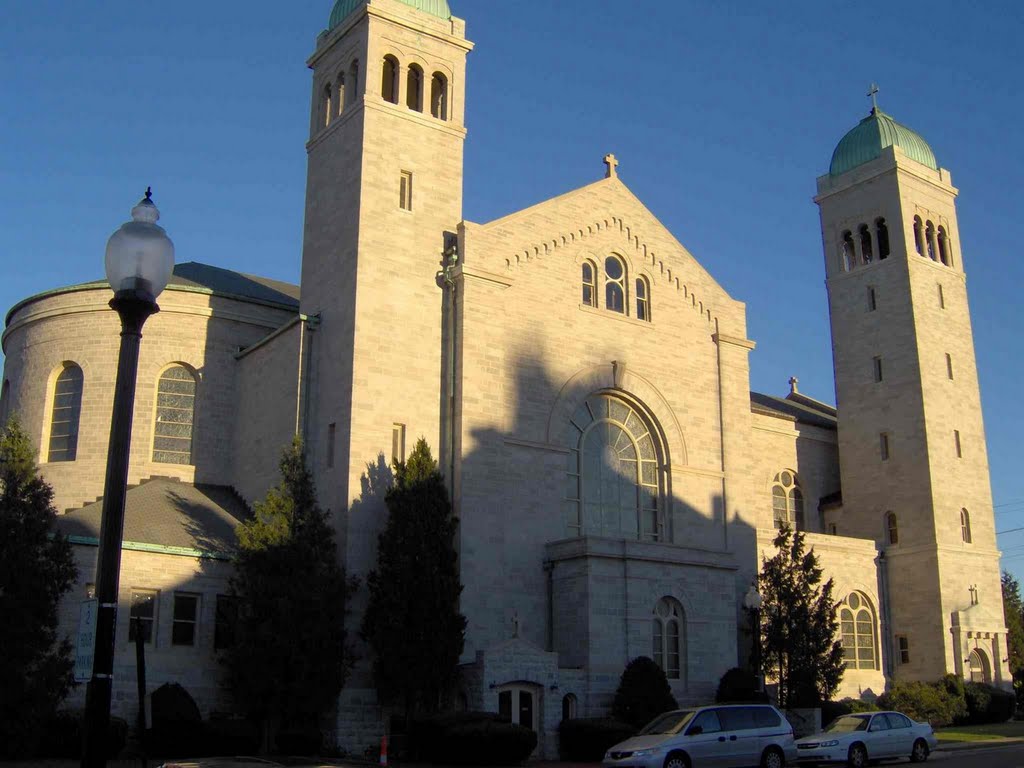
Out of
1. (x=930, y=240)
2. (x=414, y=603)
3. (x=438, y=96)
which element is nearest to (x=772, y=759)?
(x=414, y=603)

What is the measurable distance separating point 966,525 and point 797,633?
13.6 meters

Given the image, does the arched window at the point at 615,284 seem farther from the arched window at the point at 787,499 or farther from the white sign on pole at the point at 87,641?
the white sign on pole at the point at 87,641

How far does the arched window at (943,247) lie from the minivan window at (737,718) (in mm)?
31051

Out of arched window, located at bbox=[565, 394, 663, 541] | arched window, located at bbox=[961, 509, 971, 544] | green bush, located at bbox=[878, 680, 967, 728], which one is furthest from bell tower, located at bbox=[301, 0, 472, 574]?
arched window, located at bbox=[961, 509, 971, 544]

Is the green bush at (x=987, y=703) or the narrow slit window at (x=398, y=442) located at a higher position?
the narrow slit window at (x=398, y=442)

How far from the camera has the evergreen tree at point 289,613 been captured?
86.9 feet

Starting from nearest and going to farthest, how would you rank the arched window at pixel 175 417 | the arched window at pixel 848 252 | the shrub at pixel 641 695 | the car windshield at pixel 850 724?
the car windshield at pixel 850 724
the shrub at pixel 641 695
the arched window at pixel 175 417
the arched window at pixel 848 252

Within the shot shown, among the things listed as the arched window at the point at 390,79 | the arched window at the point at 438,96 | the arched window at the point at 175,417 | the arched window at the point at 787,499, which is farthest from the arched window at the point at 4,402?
the arched window at the point at 787,499

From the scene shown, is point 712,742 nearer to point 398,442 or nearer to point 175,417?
point 398,442

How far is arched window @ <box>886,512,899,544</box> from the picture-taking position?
43906 millimetres

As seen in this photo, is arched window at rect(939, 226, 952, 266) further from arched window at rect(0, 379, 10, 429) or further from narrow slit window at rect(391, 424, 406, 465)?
arched window at rect(0, 379, 10, 429)

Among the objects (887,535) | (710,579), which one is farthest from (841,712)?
(887,535)

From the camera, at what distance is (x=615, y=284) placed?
36.7m

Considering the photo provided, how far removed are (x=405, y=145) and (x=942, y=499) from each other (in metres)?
25.1
